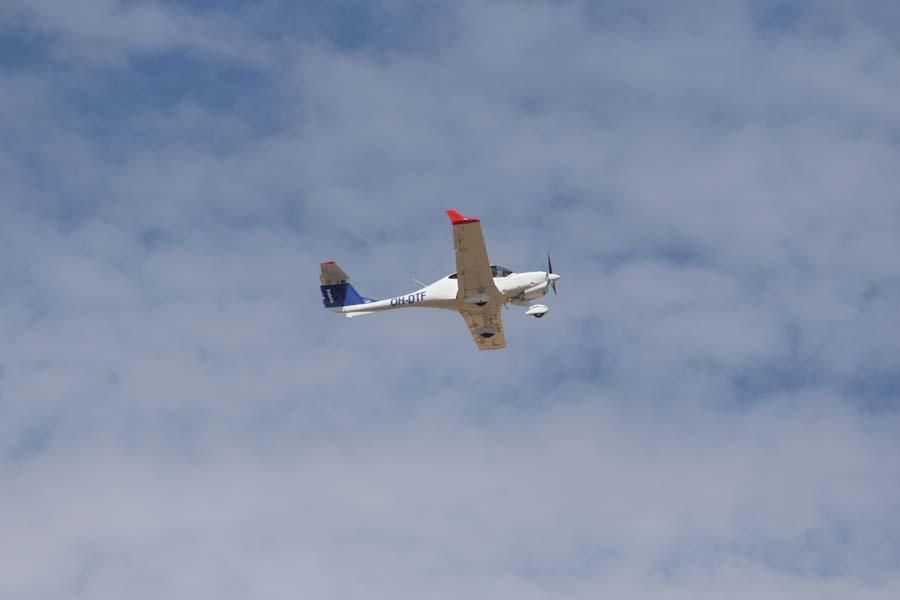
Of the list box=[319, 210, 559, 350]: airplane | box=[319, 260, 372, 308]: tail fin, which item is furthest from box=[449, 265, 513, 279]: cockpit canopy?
box=[319, 260, 372, 308]: tail fin

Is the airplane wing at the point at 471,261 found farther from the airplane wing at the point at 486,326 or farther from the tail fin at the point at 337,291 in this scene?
the tail fin at the point at 337,291

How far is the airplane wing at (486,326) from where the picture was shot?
242 feet

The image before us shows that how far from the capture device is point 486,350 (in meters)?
77.8

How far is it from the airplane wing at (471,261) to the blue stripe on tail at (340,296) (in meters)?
7.96

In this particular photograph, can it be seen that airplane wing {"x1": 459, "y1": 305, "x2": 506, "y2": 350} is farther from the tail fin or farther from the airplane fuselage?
the tail fin

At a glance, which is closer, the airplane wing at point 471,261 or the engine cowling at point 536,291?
the airplane wing at point 471,261

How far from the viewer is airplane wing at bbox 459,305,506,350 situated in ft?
242

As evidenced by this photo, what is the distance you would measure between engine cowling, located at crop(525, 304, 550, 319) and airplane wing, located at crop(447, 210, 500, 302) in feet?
7.53

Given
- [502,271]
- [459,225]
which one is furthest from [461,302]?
[459,225]

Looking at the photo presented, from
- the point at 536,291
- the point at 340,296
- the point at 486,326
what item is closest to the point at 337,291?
the point at 340,296

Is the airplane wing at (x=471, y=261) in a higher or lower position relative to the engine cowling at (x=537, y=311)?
higher

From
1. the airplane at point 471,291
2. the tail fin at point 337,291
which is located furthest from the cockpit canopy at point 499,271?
the tail fin at point 337,291

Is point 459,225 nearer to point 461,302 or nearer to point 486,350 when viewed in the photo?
point 461,302

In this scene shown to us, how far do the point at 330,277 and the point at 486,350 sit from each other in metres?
10.5
